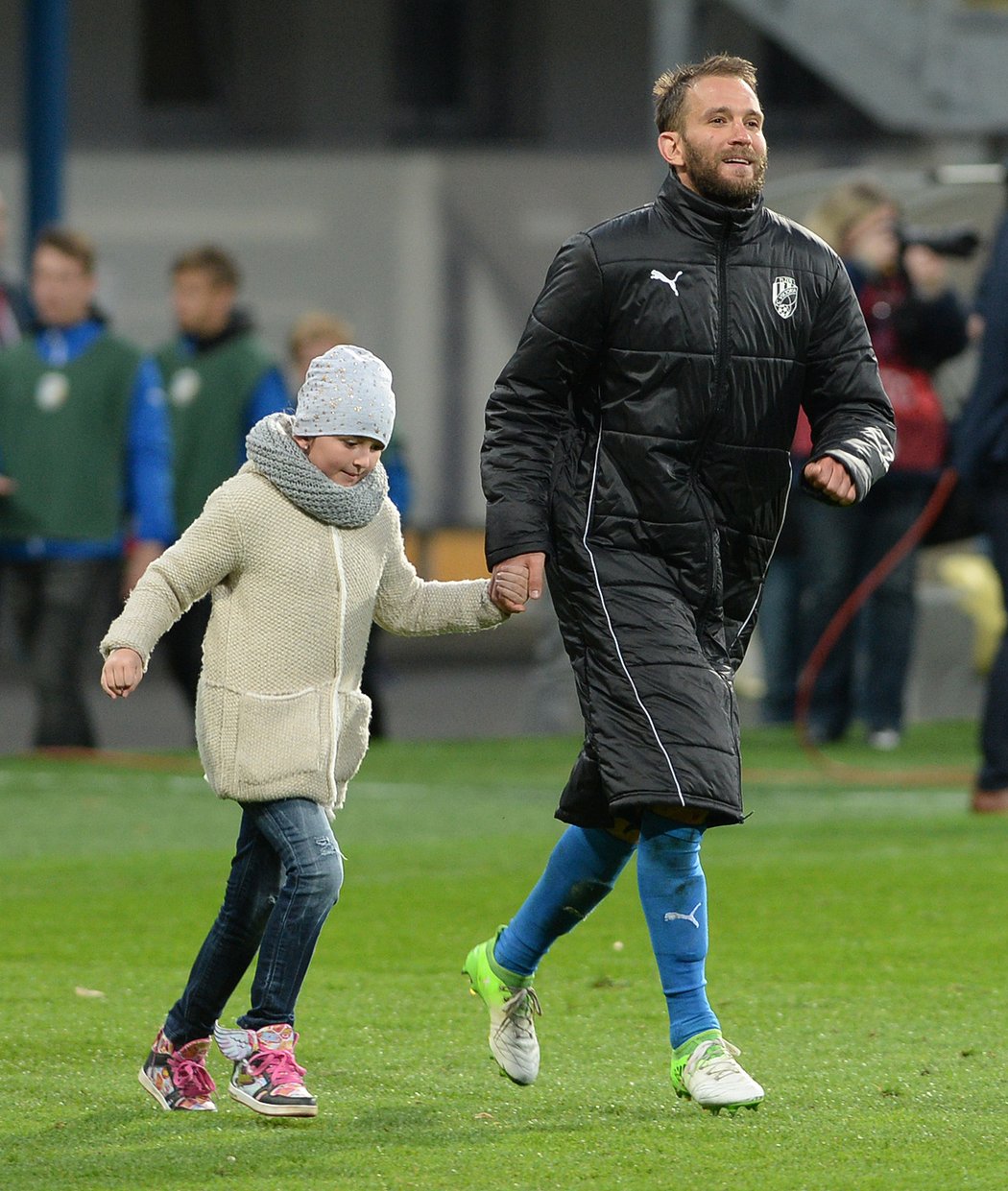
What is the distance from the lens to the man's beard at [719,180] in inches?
208

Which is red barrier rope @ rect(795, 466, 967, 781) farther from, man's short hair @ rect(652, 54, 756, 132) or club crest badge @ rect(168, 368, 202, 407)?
man's short hair @ rect(652, 54, 756, 132)

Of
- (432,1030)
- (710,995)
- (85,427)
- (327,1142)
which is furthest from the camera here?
(85,427)

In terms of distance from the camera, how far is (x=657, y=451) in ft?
17.3

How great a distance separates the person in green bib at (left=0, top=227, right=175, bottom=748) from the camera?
11500 millimetres

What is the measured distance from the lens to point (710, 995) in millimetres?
6395

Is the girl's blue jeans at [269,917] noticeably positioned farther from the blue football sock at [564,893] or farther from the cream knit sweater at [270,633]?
the blue football sock at [564,893]

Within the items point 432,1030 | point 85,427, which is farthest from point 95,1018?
point 85,427

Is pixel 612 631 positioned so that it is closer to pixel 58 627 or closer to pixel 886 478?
pixel 58 627

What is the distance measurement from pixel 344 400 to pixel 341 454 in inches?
4.1

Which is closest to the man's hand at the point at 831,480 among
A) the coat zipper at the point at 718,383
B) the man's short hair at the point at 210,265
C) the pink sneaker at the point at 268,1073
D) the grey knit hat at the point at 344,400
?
the coat zipper at the point at 718,383

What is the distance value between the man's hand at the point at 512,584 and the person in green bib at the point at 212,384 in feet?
22.2

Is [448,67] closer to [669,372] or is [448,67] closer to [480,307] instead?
[480,307]

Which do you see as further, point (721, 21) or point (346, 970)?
point (721, 21)

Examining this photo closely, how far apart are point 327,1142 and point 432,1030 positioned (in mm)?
1156
